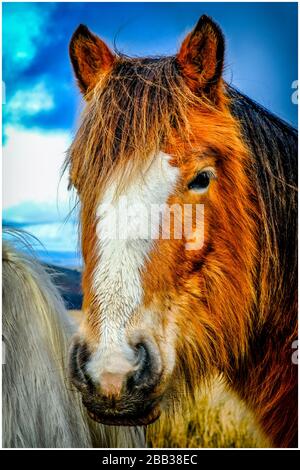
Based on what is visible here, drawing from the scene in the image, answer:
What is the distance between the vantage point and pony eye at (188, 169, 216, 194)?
145 centimetres

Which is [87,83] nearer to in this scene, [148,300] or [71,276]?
[71,276]

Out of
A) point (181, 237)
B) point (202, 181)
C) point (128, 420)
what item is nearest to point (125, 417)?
point (128, 420)

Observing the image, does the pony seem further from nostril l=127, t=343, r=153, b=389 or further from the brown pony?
nostril l=127, t=343, r=153, b=389

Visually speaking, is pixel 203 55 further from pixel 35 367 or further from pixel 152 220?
pixel 35 367

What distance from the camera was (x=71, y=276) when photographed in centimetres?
169

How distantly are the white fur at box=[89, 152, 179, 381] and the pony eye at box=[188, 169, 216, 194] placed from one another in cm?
5

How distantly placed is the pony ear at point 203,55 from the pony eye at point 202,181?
0.24 metres

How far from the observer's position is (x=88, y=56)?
5.27ft

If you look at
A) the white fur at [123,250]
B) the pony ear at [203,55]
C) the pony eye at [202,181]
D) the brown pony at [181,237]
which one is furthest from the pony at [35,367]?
the pony ear at [203,55]

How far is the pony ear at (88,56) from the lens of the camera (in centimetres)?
159

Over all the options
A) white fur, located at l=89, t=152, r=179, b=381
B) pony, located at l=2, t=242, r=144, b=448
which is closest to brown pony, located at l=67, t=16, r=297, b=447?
white fur, located at l=89, t=152, r=179, b=381

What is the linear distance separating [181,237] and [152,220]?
0.09m

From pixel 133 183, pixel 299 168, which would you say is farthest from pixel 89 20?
pixel 299 168
